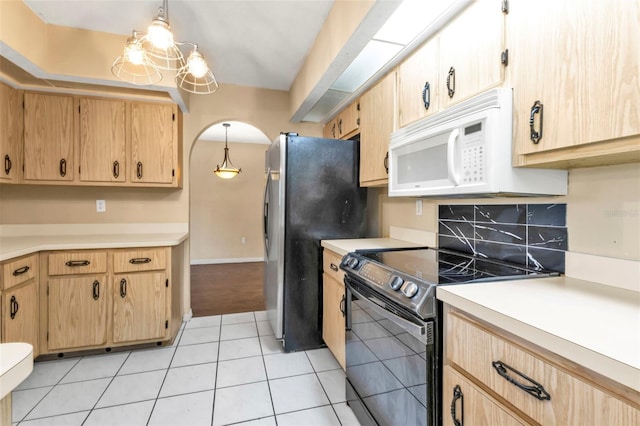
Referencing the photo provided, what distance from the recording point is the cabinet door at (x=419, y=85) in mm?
1570

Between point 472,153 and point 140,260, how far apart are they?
7.84 feet

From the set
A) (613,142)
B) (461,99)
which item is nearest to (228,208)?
(461,99)

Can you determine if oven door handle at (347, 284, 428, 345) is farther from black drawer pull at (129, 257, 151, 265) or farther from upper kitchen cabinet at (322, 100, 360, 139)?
black drawer pull at (129, 257, 151, 265)

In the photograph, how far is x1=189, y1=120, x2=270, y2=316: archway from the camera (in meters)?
5.77

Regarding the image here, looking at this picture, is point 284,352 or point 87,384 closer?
point 87,384

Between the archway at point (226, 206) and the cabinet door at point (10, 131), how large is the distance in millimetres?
2960

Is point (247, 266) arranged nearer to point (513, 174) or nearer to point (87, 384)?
point (87, 384)

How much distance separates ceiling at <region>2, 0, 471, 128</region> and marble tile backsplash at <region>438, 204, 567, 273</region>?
1.02m

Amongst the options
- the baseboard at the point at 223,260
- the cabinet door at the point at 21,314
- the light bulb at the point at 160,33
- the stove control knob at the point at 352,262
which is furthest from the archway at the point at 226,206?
the stove control knob at the point at 352,262

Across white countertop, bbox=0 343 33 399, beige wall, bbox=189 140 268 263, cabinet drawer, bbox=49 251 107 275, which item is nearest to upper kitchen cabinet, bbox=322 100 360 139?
cabinet drawer, bbox=49 251 107 275

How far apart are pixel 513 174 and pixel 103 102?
3.06 m

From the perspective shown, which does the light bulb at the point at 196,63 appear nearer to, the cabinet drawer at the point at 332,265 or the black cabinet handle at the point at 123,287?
the cabinet drawer at the point at 332,265

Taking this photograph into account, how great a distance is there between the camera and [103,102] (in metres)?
2.57

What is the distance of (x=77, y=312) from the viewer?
2.24 m
